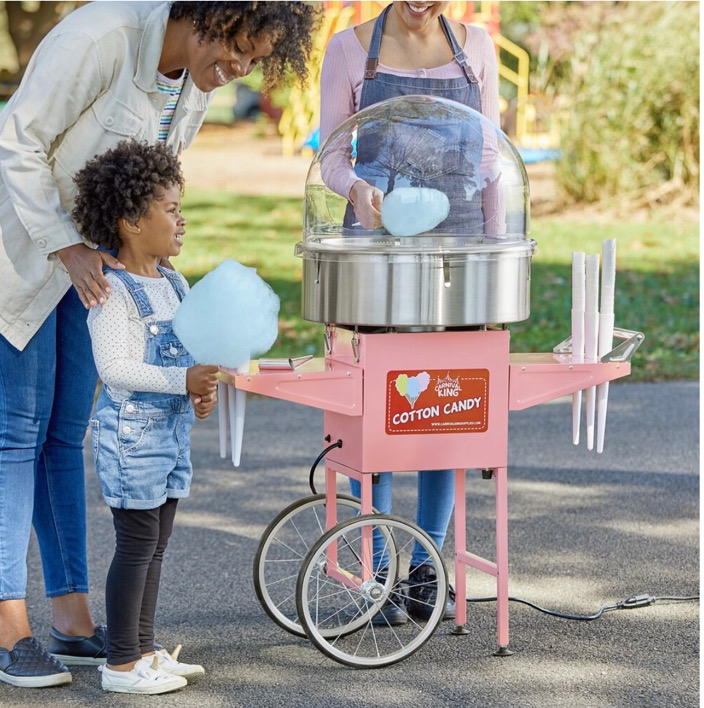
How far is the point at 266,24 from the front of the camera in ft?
10.3

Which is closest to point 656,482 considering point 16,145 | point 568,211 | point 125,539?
point 125,539

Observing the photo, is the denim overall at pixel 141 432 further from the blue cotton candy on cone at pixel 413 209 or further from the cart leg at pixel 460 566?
the cart leg at pixel 460 566

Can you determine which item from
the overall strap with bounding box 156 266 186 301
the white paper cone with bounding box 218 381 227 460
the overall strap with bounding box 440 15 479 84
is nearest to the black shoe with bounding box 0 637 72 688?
the white paper cone with bounding box 218 381 227 460

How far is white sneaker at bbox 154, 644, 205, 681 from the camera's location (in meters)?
3.37

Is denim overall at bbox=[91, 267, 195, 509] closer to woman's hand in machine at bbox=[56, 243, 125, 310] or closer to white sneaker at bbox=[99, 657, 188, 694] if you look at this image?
woman's hand in machine at bbox=[56, 243, 125, 310]

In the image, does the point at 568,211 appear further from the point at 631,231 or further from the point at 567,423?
the point at 567,423

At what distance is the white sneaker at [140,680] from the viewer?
3.28m

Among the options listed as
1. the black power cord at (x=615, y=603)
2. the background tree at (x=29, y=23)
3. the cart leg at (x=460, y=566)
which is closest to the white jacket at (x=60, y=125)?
the cart leg at (x=460, y=566)

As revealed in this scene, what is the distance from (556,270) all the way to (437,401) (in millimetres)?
7142

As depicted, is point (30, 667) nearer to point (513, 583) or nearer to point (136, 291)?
point (136, 291)

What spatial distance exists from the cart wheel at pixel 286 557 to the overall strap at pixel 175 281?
0.75 m

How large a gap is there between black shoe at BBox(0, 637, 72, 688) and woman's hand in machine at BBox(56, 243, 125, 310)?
3.27 feet

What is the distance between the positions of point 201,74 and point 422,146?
69 cm

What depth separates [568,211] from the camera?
1345 centimetres
